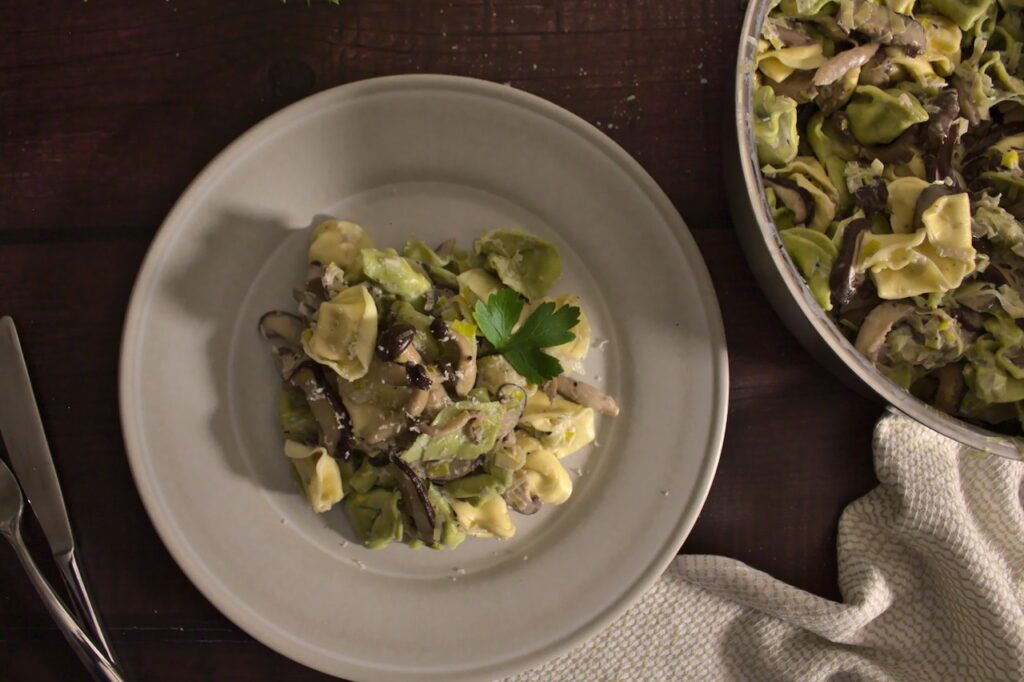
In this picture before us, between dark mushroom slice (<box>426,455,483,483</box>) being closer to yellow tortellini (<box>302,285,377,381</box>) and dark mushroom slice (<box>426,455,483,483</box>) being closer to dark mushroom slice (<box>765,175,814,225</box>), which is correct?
yellow tortellini (<box>302,285,377,381</box>)

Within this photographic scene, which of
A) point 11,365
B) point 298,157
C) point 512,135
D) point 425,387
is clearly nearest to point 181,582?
point 11,365

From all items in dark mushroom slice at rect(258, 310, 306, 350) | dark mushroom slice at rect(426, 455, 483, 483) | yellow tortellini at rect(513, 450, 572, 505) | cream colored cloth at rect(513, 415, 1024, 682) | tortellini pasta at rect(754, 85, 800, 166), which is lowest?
cream colored cloth at rect(513, 415, 1024, 682)

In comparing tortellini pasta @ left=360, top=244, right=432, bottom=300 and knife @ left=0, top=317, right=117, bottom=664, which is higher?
tortellini pasta @ left=360, top=244, right=432, bottom=300

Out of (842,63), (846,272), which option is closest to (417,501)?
(846,272)

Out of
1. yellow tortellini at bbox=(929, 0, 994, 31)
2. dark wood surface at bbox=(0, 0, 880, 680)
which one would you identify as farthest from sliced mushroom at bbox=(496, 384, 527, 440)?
yellow tortellini at bbox=(929, 0, 994, 31)

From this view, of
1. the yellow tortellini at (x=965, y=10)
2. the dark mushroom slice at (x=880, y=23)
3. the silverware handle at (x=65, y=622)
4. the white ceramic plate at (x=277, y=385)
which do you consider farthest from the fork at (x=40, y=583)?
the yellow tortellini at (x=965, y=10)

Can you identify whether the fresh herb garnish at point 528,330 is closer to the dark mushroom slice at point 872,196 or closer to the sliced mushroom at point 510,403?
the sliced mushroom at point 510,403
